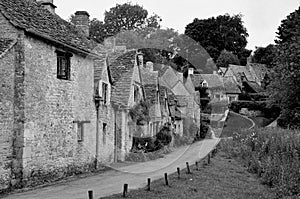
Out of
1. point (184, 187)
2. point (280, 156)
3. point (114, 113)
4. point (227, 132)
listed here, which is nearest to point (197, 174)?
point (184, 187)

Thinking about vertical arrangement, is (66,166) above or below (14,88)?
below

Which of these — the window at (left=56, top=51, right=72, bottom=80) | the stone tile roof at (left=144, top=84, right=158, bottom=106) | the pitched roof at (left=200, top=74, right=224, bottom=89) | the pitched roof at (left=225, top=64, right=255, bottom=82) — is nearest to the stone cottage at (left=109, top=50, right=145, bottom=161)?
the stone tile roof at (left=144, top=84, right=158, bottom=106)

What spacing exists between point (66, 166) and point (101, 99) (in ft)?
17.6

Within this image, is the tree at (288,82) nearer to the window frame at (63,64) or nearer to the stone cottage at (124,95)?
the stone cottage at (124,95)

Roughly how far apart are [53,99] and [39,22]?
379cm

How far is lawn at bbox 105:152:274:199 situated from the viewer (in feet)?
48.7

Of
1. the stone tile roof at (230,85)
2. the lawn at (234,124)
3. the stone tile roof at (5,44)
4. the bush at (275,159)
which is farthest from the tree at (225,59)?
the stone tile roof at (5,44)

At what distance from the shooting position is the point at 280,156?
23.0 m

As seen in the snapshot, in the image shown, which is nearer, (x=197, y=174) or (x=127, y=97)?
(x=197, y=174)

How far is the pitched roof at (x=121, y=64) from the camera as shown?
30.2 meters

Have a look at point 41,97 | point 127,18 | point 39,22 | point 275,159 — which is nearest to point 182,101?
point 127,18

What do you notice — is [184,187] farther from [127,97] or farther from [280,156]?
[127,97]

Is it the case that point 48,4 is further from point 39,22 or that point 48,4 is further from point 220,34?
point 220,34

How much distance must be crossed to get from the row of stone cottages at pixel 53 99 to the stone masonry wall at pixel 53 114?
4cm
